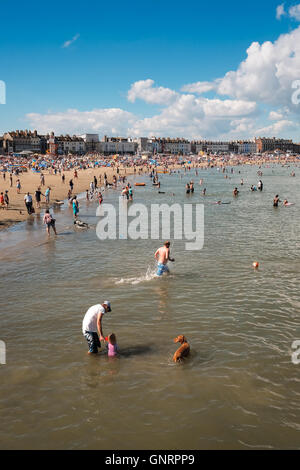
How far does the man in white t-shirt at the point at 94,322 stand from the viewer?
25.7ft

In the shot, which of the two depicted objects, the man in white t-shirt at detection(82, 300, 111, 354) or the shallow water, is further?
the man in white t-shirt at detection(82, 300, 111, 354)

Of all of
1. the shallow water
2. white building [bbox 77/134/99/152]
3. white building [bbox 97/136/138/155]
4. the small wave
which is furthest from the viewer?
white building [bbox 97/136/138/155]

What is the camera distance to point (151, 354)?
8477 millimetres

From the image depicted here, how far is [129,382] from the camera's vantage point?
7.46 m

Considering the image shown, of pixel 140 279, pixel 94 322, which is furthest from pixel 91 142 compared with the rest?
pixel 94 322

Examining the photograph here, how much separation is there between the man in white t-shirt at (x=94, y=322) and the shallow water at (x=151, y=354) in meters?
0.53

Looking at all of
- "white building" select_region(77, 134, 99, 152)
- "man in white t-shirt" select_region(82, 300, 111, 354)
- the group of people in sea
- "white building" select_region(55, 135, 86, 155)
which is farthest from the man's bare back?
"white building" select_region(77, 134, 99, 152)

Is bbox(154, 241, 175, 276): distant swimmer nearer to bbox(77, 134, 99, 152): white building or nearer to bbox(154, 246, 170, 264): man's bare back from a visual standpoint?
bbox(154, 246, 170, 264): man's bare back

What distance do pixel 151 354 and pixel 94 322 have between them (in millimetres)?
1685

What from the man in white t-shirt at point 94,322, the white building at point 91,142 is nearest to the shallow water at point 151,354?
the man in white t-shirt at point 94,322

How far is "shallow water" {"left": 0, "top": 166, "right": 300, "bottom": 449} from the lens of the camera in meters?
6.19

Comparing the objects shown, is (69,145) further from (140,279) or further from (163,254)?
(163,254)

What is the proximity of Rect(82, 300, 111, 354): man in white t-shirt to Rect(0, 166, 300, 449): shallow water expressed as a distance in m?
0.53

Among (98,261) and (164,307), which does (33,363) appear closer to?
(164,307)
